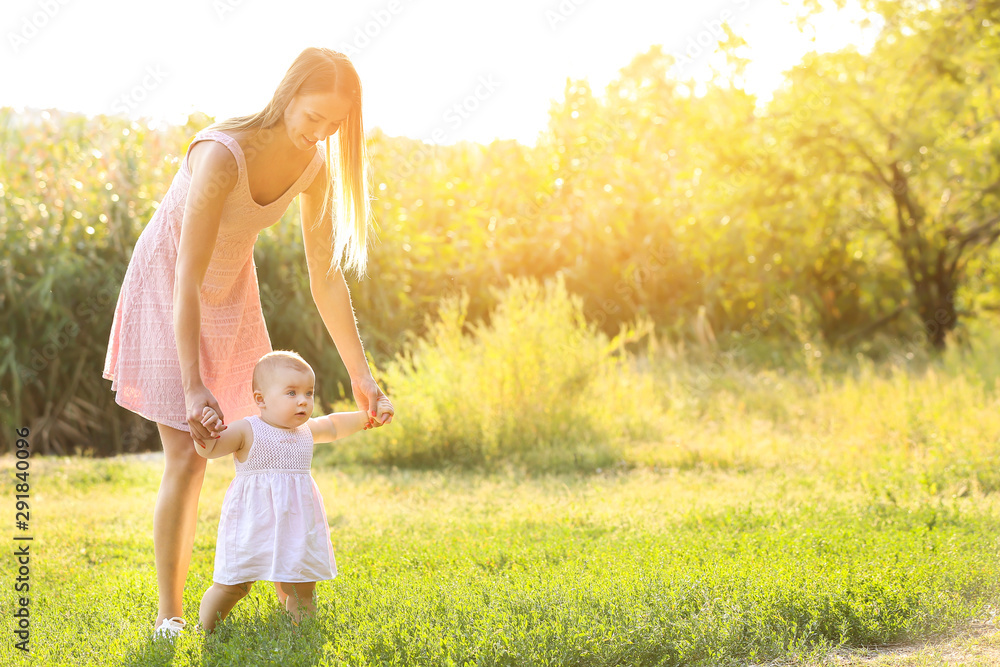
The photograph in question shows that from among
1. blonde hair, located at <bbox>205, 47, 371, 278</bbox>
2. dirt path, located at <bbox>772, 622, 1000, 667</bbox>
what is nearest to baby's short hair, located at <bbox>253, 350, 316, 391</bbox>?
blonde hair, located at <bbox>205, 47, 371, 278</bbox>

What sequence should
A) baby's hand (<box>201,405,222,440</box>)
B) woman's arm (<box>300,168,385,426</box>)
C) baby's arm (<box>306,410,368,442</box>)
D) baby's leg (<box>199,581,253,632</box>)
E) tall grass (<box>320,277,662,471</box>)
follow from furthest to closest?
1. tall grass (<box>320,277,662,471</box>)
2. woman's arm (<box>300,168,385,426</box>)
3. baby's arm (<box>306,410,368,442</box>)
4. baby's leg (<box>199,581,253,632</box>)
5. baby's hand (<box>201,405,222,440</box>)

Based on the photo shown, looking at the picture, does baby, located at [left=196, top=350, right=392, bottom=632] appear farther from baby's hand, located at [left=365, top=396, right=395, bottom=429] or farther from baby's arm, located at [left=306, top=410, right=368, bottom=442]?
baby's hand, located at [left=365, top=396, right=395, bottom=429]

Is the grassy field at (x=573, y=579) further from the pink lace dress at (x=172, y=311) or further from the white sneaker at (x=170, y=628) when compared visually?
the pink lace dress at (x=172, y=311)

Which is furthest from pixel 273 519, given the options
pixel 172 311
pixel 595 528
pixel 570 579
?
pixel 595 528

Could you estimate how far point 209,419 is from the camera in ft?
8.44

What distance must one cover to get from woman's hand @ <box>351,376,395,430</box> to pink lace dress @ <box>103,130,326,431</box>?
1.27ft

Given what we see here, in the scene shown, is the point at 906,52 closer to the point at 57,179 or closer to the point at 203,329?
the point at 57,179

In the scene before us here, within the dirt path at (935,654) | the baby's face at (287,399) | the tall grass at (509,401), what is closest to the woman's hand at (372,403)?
the baby's face at (287,399)

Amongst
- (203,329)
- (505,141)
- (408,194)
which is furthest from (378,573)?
(505,141)

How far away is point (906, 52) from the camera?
10.1m

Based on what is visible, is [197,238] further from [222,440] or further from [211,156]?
[222,440]

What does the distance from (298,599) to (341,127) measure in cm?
152

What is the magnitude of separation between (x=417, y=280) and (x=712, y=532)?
596cm

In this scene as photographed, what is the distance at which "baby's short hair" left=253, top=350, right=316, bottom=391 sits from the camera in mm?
2879
